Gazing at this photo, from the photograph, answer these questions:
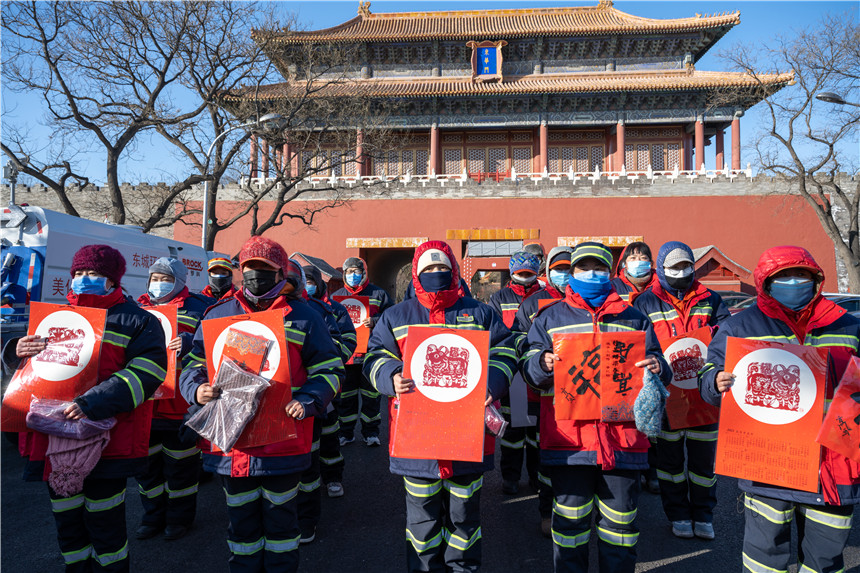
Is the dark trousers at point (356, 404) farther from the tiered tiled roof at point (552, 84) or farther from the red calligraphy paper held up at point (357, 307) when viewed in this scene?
the tiered tiled roof at point (552, 84)

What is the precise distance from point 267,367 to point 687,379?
281cm

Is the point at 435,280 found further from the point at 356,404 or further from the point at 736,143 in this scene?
the point at 736,143

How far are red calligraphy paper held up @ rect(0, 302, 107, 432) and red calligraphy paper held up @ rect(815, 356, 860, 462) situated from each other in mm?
3582

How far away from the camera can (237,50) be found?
13.7 metres

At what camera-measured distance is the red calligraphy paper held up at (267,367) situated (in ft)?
8.20

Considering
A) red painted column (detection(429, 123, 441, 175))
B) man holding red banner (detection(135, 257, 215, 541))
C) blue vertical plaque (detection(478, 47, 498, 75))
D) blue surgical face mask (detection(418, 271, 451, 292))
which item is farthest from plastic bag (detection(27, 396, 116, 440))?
blue vertical plaque (detection(478, 47, 498, 75))

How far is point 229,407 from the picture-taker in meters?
2.44

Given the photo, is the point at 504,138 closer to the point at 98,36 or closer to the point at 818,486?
the point at 98,36

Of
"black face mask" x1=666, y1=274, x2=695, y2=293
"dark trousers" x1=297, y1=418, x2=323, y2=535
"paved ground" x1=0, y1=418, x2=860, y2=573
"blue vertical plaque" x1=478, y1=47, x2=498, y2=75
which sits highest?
"blue vertical plaque" x1=478, y1=47, x2=498, y2=75

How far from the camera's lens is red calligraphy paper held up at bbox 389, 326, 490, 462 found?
2.57 m

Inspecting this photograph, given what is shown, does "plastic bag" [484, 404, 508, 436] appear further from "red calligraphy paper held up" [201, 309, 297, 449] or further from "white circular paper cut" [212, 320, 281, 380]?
"white circular paper cut" [212, 320, 281, 380]

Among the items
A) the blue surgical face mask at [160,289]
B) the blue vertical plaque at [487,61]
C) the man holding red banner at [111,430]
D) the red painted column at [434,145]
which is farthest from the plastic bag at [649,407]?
the blue vertical plaque at [487,61]

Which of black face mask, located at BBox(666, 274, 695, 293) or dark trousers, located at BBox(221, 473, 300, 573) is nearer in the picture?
dark trousers, located at BBox(221, 473, 300, 573)

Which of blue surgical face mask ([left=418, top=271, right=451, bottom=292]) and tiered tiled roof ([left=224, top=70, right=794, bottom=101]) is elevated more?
tiered tiled roof ([left=224, top=70, right=794, bottom=101])
